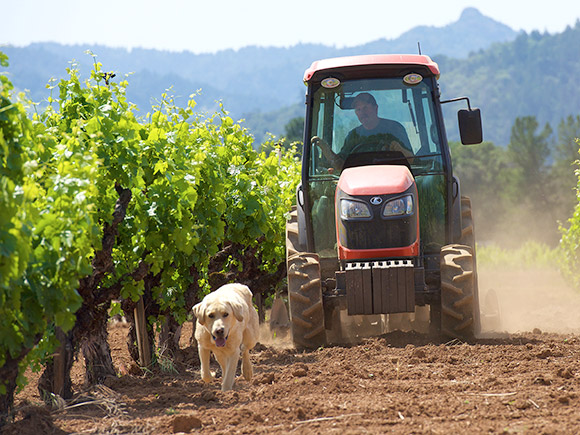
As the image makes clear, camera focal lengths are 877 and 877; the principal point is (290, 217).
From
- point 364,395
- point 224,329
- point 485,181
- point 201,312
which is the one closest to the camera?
point 364,395

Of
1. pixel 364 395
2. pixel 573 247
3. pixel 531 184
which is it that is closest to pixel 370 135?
pixel 364 395

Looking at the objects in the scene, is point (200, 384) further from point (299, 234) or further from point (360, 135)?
point (360, 135)

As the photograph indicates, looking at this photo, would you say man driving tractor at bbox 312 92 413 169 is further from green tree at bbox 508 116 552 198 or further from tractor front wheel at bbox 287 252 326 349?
green tree at bbox 508 116 552 198

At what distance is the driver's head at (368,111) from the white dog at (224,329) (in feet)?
7.55

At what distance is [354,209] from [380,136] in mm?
923

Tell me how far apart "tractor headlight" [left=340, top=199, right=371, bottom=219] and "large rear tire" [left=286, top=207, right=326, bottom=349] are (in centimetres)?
51

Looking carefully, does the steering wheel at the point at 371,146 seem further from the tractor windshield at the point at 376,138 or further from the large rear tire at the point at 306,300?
the large rear tire at the point at 306,300

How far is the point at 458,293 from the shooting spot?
7.63 metres

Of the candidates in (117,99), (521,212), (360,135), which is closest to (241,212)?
(360,135)

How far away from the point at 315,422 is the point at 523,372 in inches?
85.4

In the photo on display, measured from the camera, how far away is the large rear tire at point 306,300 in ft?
25.6

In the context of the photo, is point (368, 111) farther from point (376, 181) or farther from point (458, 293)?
point (458, 293)

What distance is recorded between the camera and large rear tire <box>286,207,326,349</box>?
7809 millimetres

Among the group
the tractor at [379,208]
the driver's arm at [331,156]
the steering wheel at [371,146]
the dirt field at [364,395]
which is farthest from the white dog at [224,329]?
the steering wheel at [371,146]
